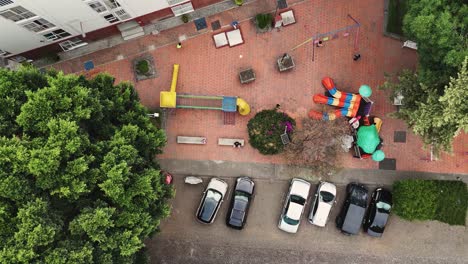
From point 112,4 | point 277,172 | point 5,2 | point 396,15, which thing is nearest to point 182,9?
point 112,4

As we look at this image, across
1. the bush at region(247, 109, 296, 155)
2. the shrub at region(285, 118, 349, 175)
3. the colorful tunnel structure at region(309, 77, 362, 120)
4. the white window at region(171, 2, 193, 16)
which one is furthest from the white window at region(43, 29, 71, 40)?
the colorful tunnel structure at region(309, 77, 362, 120)

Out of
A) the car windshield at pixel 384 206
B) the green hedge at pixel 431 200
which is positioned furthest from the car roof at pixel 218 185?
the green hedge at pixel 431 200

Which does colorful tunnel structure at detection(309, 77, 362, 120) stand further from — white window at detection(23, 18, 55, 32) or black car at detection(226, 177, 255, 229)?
white window at detection(23, 18, 55, 32)

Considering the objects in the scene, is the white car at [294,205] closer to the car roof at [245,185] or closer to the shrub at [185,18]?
the car roof at [245,185]

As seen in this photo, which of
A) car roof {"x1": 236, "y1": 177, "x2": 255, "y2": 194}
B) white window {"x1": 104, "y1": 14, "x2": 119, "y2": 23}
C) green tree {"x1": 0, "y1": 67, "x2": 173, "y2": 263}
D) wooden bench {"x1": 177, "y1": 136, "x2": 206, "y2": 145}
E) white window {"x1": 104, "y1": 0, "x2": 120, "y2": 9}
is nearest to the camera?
green tree {"x1": 0, "y1": 67, "x2": 173, "y2": 263}

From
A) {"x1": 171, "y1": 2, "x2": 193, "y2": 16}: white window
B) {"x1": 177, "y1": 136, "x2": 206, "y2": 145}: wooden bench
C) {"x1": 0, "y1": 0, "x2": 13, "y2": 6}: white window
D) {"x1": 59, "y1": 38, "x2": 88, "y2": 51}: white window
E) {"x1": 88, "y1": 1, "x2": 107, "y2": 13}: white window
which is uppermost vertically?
{"x1": 171, "y1": 2, "x2": 193, "y2": 16}: white window

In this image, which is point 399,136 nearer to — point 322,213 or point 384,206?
point 384,206
